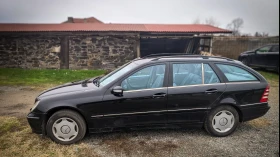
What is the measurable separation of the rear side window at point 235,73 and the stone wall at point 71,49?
8.65m

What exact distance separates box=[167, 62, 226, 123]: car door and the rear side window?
24cm

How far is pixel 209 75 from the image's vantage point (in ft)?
13.3

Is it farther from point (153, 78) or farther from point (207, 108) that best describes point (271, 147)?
point (153, 78)

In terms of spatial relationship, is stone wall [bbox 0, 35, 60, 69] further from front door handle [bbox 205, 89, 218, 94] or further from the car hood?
front door handle [bbox 205, 89, 218, 94]

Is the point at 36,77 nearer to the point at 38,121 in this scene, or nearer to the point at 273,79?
the point at 38,121

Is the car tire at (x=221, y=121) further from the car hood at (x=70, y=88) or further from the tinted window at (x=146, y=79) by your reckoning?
the car hood at (x=70, y=88)

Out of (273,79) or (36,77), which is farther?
(273,79)

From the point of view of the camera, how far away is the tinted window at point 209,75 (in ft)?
13.2

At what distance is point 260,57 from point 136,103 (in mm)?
10966

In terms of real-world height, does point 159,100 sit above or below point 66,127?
above

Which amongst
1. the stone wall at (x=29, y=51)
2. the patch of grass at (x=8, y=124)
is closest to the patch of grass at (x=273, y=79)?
the patch of grass at (x=8, y=124)

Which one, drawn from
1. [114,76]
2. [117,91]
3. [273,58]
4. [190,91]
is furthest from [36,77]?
[273,58]

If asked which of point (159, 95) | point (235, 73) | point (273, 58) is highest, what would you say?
point (273, 58)

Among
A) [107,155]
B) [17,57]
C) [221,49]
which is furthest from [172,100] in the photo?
[221,49]
